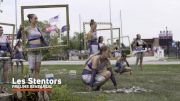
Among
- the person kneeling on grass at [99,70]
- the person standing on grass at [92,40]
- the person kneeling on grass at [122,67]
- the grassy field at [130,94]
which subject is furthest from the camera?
the person kneeling on grass at [122,67]

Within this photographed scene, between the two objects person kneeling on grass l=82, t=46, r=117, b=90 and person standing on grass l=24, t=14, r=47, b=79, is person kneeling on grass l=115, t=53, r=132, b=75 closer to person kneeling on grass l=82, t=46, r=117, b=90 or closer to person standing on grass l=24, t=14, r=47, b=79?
person kneeling on grass l=82, t=46, r=117, b=90

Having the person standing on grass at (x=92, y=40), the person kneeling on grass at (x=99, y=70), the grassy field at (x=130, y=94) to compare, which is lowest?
the grassy field at (x=130, y=94)

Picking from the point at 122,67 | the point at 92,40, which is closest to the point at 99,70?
→ the point at 92,40

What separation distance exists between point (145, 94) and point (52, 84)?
10.8 ft

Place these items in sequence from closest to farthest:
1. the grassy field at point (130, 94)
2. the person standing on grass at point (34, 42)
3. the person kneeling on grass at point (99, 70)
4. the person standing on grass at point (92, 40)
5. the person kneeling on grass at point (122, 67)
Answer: the grassy field at point (130, 94) < the person standing on grass at point (34, 42) < the person kneeling on grass at point (99, 70) < the person standing on grass at point (92, 40) < the person kneeling on grass at point (122, 67)

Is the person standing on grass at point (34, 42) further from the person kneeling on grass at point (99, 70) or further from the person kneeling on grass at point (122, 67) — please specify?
the person kneeling on grass at point (122, 67)

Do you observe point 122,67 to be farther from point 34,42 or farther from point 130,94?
point 34,42

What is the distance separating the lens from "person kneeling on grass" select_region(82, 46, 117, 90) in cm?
1445

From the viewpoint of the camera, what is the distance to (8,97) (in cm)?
1089

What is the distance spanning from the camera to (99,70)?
14.6 metres

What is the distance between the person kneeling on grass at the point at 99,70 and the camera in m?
14.4

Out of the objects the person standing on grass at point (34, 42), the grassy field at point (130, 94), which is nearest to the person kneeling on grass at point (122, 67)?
the grassy field at point (130, 94)

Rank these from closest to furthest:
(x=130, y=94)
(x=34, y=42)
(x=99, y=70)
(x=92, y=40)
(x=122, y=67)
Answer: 1. (x=34, y=42)
2. (x=130, y=94)
3. (x=99, y=70)
4. (x=92, y=40)
5. (x=122, y=67)

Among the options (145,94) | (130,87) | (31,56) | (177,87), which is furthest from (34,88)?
(177,87)
